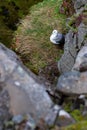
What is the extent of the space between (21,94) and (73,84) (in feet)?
2.14

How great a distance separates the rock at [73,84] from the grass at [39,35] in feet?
12.0

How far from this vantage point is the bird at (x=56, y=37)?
26.3ft

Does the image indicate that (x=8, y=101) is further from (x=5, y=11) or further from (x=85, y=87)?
(x=5, y=11)

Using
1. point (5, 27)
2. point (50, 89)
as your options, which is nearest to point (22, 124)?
point (50, 89)

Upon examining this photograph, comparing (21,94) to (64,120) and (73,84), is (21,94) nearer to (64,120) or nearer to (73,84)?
(64,120)

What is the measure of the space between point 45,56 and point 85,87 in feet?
13.8

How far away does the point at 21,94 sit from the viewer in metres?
3.63

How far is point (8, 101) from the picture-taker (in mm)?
3621

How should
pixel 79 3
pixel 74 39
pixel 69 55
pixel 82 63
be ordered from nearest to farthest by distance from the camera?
pixel 82 63
pixel 74 39
pixel 69 55
pixel 79 3

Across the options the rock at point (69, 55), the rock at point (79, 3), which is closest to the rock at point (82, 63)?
the rock at point (69, 55)

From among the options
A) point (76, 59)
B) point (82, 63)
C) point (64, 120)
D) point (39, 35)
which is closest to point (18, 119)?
point (64, 120)

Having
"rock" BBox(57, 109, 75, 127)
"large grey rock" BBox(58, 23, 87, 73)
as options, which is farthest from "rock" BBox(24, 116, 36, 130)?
"large grey rock" BBox(58, 23, 87, 73)

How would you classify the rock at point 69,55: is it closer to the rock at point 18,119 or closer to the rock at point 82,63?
the rock at point 82,63

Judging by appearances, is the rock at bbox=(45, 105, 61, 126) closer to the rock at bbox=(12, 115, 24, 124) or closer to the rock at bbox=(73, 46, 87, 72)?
the rock at bbox=(12, 115, 24, 124)
